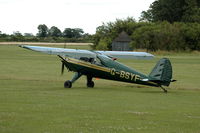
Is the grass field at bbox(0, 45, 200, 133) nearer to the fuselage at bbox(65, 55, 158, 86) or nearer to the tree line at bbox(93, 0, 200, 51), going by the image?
the fuselage at bbox(65, 55, 158, 86)

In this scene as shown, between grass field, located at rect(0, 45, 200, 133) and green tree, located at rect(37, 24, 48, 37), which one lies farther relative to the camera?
green tree, located at rect(37, 24, 48, 37)

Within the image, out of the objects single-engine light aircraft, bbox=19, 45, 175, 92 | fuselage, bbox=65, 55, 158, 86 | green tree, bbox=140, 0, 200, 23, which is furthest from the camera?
green tree, bbox=140, 0, 200, 23

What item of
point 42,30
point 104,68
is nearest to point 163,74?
point 104,68

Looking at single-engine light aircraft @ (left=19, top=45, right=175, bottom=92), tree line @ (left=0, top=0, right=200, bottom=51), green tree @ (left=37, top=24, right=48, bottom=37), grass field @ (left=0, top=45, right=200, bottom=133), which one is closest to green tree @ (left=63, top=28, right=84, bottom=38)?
green tree @ (left=37, top=24, right=48, bottom=37)

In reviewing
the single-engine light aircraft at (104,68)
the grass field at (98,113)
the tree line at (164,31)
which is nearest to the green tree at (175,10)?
the tree line at (164,31)

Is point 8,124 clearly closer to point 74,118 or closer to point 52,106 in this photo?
point 74,118

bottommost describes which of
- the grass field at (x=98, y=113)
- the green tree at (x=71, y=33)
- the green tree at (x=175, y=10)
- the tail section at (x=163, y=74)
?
the green tree at (x=71, y=33)

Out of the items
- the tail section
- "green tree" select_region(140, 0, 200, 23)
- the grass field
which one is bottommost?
the grass field

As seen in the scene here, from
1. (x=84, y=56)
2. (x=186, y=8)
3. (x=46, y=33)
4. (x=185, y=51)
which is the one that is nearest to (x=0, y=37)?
(x=46, y=33)

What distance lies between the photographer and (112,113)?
1295 centimetres

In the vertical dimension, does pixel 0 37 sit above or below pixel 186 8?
below

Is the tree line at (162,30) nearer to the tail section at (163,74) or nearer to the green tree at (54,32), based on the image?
the green tree at (54,32)

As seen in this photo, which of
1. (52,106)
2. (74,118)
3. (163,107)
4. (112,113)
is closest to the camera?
(74,118)

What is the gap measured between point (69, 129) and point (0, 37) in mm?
134227
